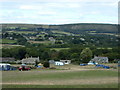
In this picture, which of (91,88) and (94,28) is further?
(94,28)

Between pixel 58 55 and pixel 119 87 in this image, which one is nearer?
pixel 119 87

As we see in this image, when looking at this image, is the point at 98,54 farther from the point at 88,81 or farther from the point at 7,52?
the point at 88,81

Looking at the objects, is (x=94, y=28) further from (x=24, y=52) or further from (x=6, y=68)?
(x=6, y=68)

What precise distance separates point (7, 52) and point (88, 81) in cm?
3553

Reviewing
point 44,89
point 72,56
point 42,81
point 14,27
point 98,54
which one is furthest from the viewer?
point 14,27

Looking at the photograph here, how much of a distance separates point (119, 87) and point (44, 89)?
12.9 feet

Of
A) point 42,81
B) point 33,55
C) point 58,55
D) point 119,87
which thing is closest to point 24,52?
point 33,55

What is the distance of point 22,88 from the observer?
55.8 feet

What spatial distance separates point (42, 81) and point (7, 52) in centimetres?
3483

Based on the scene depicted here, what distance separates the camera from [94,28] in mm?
117438

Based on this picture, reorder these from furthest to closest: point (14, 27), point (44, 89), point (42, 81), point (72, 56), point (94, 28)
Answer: point (14, 27), point (94, 28), point (72, 56), point (42, 81), point (44, 89)

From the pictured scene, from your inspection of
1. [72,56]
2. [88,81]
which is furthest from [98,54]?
[88,81]

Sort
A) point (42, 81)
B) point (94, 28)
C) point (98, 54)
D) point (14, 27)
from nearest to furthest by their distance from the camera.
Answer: point (42, 81) → point (98, 54) → point (94, 28) → point (14, 27)

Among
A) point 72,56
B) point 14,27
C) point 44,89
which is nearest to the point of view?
point 44,89
